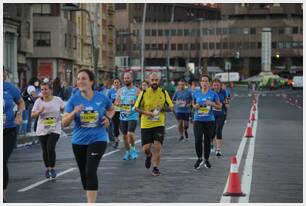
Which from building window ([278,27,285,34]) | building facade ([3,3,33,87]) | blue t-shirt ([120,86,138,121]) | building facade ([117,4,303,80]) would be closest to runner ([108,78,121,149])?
blue t-shirt ([120,86,138,121])

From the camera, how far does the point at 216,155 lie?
18.7m

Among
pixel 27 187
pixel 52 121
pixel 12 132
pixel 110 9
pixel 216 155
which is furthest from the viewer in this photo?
pixel 110 9

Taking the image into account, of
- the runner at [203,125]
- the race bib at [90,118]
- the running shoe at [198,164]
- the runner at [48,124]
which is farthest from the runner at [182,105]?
the race bib at [90,118]

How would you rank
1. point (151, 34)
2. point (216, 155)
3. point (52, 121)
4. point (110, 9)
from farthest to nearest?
1. point (151, 34)
2. point (110, 9)
3. point (216, 155)
4. point (52, 121)

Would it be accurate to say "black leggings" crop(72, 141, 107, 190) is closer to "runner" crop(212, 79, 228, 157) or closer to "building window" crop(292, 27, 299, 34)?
"runner" crop(212, 79, 228, 157)

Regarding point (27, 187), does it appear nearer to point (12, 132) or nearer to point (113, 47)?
point (12, 132)

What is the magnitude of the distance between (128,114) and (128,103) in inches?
10.7

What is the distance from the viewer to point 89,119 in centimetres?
1041

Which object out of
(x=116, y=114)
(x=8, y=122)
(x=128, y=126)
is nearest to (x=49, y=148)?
(x=8, y=122)

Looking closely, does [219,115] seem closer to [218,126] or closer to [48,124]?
[218,126]

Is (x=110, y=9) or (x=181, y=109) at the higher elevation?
(x=110, y=9)

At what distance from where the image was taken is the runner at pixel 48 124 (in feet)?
46.7

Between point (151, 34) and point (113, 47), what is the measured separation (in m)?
57.2

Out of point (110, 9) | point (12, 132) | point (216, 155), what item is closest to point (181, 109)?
point (216, 155)
